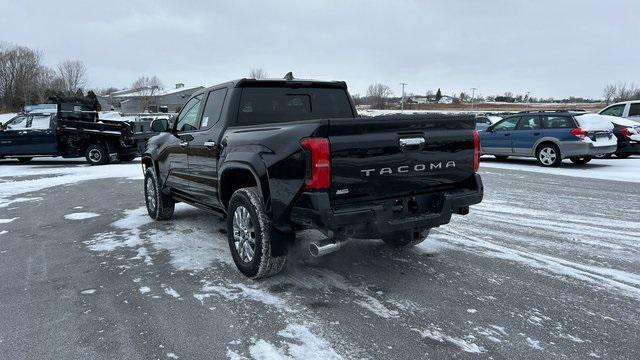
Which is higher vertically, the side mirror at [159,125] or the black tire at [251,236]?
the side mirror at [159,125]

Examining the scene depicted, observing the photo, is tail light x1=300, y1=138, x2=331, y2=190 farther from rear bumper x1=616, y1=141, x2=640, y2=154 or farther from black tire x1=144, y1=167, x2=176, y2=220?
rear bumper x1=616, y1=141, x2=640, y2=154

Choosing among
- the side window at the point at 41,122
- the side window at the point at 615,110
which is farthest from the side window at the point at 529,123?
the side window at the point at 41,122

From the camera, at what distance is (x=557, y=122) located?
12.8 meters

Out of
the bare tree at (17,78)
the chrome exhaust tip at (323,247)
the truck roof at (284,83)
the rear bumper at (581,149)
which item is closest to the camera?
the chrome exhaust tip at (323,247)

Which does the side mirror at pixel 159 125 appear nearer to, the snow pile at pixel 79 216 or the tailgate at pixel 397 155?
the snow pile at pixel 79 216

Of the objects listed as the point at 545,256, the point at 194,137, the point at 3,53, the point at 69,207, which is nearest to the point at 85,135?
the point at 69,207

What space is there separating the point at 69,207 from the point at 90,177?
15.5 feet

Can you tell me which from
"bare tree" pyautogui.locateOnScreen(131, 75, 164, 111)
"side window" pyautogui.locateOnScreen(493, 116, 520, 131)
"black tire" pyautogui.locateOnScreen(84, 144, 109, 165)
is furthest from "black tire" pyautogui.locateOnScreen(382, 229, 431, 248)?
"bare tree" pyautogui.locateOnScreen(131, 75, 164, 111)

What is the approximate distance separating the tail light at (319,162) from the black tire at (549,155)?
11.1 metres

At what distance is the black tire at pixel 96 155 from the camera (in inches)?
626

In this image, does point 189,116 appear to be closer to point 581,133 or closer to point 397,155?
point 397,155

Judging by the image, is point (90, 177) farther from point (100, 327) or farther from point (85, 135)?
point (100, 327)

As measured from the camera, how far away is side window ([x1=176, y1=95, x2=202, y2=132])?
576cm

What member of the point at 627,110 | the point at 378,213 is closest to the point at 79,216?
the point at 378,213
